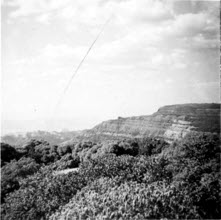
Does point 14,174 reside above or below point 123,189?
below

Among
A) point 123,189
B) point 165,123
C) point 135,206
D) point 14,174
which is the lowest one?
point 165,123

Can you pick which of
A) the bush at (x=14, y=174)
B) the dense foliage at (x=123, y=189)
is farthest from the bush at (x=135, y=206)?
the bush at (x=14, y=174)

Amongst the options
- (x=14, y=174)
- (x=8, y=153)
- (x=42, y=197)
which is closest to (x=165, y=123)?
(x=8, y=153)

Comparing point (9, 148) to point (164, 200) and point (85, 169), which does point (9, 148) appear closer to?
point (85, 169)

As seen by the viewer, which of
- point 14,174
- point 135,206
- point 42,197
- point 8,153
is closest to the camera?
point 135,206

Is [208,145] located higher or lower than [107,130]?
higher

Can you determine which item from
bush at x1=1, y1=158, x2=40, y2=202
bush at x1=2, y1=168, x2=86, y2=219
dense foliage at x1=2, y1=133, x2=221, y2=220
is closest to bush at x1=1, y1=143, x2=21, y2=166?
dense foliage at x1=2, y1=133, x2=221, y2=220

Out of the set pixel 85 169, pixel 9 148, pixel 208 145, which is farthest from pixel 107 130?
pixel 85 169

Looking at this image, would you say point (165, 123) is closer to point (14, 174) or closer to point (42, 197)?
point (14, 174)
